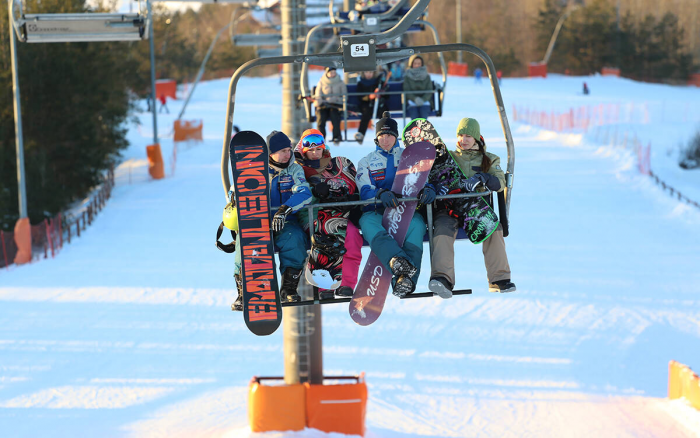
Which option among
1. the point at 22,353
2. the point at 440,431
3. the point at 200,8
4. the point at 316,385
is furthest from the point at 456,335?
the point at 200,8

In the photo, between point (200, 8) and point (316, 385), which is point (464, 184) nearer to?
point (316, 385)

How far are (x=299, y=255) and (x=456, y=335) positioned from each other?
6.93m

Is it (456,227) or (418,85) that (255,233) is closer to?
(456,227)

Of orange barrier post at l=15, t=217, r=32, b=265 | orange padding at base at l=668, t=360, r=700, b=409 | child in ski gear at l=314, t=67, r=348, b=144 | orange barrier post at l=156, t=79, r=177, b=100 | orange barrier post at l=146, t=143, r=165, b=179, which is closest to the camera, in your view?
orange padding at base at l=668, t=360, r=700, b=409

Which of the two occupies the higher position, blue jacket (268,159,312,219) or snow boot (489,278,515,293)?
blue jacket (268,159,312,219)

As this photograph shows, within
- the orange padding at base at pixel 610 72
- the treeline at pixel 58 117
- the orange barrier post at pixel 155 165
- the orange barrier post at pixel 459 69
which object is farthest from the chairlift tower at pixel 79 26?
the orange padding at base at pixel 610 72

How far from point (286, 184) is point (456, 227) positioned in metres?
1.25

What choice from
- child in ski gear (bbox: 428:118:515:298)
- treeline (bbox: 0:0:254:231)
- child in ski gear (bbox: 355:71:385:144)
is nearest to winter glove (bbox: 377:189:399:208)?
child in ski gear (bbox: 428:118:515:298)

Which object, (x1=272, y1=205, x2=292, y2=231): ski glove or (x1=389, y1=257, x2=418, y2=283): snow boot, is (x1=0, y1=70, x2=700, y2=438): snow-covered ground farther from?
(x1=272, y1=205, x2=292, y2=231): ski glove

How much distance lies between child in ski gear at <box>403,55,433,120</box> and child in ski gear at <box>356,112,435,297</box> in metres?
4.78

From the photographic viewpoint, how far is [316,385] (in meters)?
9.10

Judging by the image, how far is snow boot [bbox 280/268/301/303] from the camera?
17.8ft

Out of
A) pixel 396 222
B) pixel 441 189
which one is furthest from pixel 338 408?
pixel 441 189

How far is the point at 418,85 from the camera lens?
10.8 m
